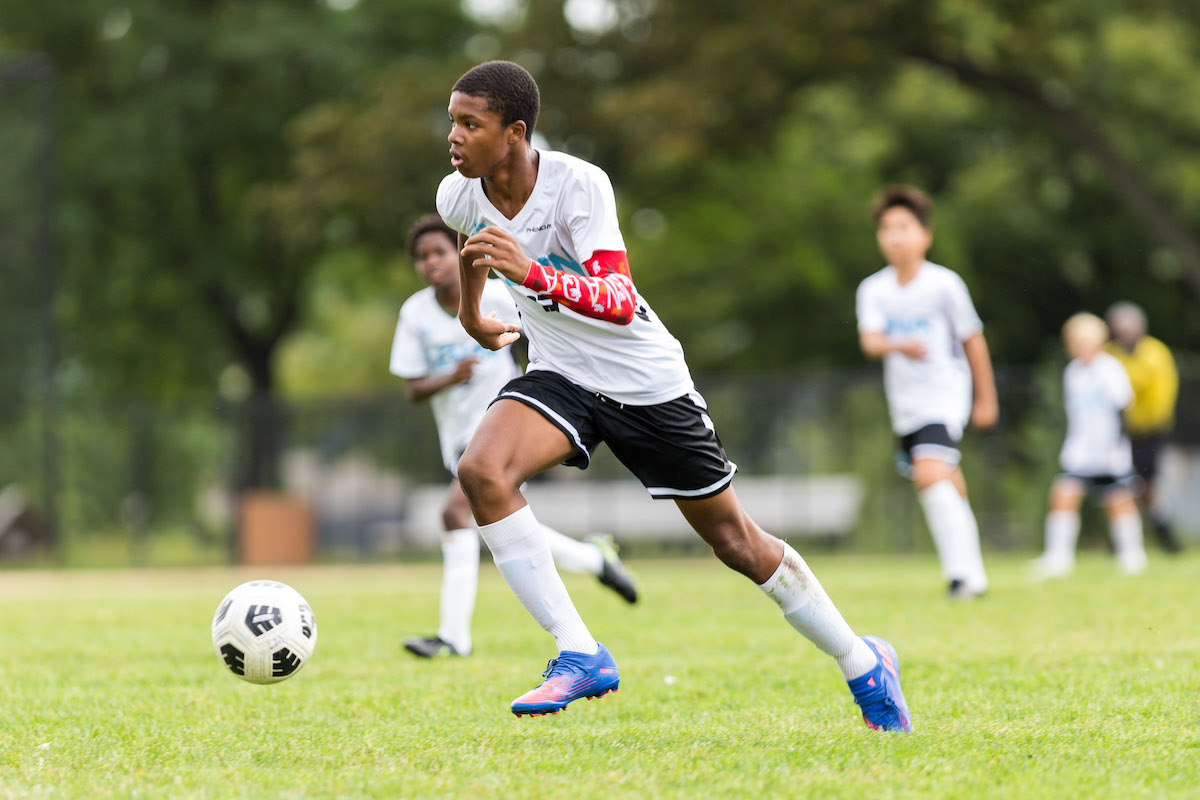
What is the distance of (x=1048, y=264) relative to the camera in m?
31.7

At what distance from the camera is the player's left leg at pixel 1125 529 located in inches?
527

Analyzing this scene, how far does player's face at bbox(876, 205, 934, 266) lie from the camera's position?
9.33 metres

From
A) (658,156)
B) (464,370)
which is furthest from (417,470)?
(464,370)

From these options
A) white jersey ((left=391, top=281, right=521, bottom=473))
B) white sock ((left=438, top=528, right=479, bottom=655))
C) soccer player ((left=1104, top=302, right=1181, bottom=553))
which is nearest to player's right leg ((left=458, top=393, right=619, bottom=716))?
white sock ((left=438, top=528, right=479, bottom=655))

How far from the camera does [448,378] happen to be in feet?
23.2

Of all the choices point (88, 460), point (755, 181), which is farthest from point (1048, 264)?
point (88, 460)

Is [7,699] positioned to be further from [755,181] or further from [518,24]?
[755,181]

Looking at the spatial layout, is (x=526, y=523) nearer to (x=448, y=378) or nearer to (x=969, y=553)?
(x=448, y=378)

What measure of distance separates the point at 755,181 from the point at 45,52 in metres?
13.4

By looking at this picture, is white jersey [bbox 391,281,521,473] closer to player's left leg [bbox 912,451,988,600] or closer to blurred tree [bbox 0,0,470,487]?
player's left leg [bbox 912,451,988,600]

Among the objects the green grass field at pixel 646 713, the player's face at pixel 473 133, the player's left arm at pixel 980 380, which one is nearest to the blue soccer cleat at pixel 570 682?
the green grass field at pixel 646 713

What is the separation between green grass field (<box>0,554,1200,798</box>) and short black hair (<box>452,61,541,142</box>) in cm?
188

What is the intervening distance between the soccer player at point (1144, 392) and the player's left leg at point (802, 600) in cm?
1187

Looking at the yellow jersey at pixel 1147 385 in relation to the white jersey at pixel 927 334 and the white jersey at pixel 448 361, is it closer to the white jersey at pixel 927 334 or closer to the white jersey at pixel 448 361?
the white jersey at pixel 927 334
